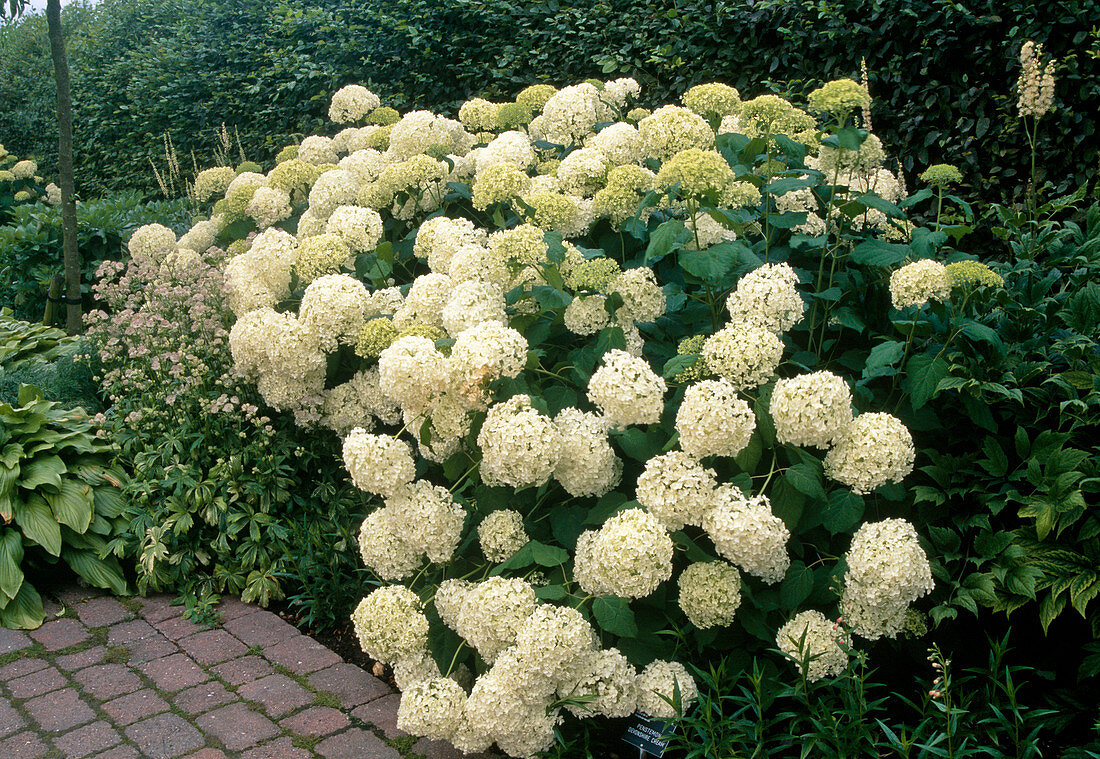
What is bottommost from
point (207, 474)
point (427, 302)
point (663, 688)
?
point (663, 688)

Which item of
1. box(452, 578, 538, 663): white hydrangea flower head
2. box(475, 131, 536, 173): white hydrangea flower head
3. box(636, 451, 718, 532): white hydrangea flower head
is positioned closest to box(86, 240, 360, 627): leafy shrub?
box(452, 578, 538, 663): white hydrangea flower head

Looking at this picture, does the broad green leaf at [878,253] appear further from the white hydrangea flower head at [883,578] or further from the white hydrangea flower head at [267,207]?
the white hydrangea flower head at [267,207]

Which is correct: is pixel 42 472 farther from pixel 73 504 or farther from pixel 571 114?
pixel 571 114

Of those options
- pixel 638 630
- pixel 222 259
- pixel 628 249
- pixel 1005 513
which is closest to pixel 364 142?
pixel 222 259

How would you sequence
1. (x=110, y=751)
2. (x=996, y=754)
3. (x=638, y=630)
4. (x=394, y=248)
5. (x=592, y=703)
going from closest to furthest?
(x=996, y=754) → (x=592, y=703) → (x=638, y=630) → (x=110, y=751) → (x=394, y=248)

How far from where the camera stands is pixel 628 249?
379 centimetres

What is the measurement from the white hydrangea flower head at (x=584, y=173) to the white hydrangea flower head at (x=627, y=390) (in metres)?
1.24

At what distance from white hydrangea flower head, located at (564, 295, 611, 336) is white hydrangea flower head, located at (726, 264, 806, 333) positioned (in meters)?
0.48

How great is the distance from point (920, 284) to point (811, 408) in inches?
24.9

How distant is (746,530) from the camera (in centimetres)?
248

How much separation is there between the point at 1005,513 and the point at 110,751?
3.19 metres

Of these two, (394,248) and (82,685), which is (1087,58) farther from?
(82,685)

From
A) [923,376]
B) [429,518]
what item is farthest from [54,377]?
[923,376]

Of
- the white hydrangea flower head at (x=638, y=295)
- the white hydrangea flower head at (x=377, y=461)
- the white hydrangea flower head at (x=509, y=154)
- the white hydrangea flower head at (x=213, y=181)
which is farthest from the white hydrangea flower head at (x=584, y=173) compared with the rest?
the white hydrangea flower head at (x=213, y=181)
